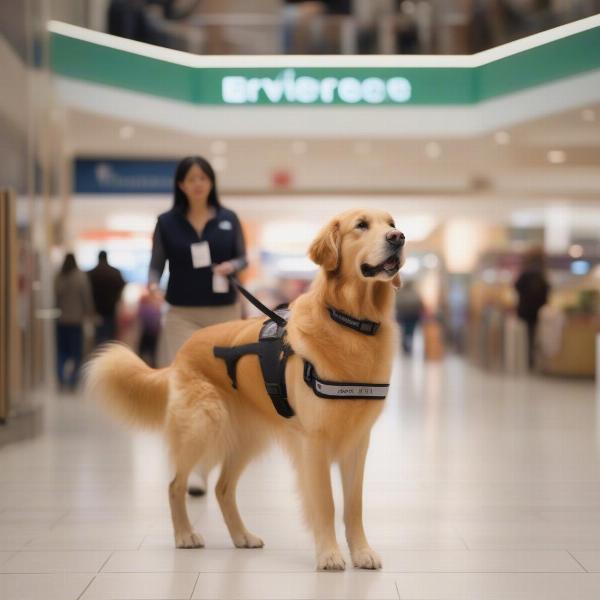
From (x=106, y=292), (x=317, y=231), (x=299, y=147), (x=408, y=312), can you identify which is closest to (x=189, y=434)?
(x=317, y=231)

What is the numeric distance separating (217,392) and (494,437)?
376cm

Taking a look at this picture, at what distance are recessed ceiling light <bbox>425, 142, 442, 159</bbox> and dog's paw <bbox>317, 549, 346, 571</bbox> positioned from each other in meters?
9.32

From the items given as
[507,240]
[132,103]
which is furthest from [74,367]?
[507,240]

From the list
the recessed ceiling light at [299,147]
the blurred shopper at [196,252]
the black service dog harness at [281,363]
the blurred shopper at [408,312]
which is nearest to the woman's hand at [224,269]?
the blurred shopper at [196,252]

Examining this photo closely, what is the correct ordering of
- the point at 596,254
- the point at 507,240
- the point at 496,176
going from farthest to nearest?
the point at 507,240, the point at 496,176, the point at 596,254

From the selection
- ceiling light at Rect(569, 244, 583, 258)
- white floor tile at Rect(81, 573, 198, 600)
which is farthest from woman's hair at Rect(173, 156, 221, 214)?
ceiling light at Rect(569, 244, 583, 258)

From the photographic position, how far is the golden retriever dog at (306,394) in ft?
11.0

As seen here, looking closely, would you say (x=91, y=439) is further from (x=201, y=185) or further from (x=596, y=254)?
(x=596, y=254)

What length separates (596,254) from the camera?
1387 centimetres

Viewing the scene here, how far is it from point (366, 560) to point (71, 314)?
7704 millimetres

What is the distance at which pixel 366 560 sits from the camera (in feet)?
11.2

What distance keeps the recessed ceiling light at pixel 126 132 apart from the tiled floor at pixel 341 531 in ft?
16.1

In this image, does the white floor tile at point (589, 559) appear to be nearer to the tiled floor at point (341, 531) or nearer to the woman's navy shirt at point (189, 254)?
the tiled floor at point (341, 531)

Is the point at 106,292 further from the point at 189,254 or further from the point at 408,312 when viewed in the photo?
the point at 408,312
